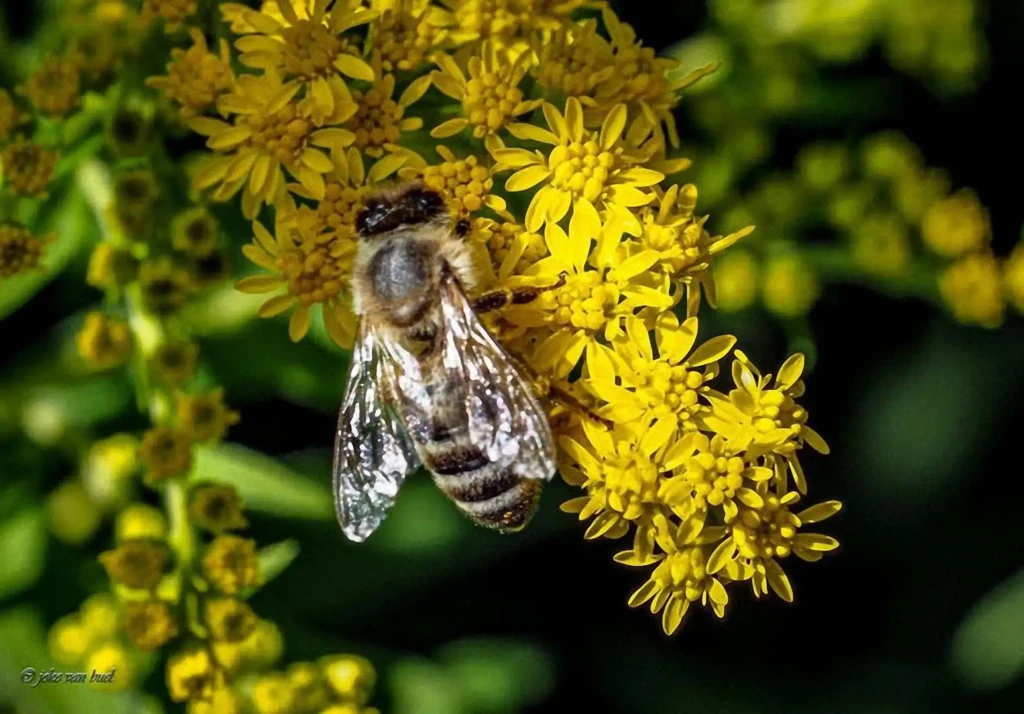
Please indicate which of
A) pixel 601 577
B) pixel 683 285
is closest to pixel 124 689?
pixel 601 577

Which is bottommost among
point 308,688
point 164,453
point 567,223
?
point 308,688

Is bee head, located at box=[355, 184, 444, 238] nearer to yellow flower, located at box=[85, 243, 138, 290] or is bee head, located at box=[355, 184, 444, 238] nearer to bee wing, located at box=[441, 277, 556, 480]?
bee wing, located at box=[441, 277, 556, 480]

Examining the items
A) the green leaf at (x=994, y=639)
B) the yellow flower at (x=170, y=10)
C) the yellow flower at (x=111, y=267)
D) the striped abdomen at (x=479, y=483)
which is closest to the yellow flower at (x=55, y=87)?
the yellow flower at (x=170, y=10)

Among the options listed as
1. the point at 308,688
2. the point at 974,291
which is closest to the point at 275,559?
the point at 308,688

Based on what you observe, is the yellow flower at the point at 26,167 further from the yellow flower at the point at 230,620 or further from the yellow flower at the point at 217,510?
the yellow flower at the point at 230,620

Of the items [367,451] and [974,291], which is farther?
[974,291]

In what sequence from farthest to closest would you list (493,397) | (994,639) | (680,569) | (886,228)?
(994,639)
(886,228)
(680,569)
(493,397)

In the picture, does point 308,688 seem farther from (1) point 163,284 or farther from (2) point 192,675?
(1) point 163,284
